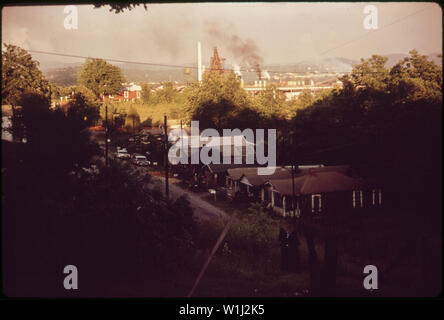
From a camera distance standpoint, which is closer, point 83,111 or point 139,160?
point 83,111

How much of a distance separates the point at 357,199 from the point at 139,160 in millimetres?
4389

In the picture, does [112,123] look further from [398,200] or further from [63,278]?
[398,200]

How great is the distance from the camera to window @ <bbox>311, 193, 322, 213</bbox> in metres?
7.25

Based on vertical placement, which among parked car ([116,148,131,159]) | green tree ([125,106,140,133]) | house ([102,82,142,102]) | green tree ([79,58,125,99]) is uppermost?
green tree ([79,58,125,99])

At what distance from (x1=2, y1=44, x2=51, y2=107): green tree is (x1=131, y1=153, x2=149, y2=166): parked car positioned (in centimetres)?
219

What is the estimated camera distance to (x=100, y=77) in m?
7.73

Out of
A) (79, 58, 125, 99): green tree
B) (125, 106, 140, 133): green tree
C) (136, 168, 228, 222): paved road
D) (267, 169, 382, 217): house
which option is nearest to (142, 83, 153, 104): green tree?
(125, 106, 140, 133): green tree

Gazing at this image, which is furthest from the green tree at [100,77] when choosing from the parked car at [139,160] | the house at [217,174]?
the house at [217,174]

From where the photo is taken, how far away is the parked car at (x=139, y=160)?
8.02 m

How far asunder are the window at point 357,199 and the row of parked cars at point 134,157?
4.02 m

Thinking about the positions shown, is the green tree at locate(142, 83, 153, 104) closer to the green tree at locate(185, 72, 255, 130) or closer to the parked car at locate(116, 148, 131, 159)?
the green tree at locate(185, 72, 255, 130)

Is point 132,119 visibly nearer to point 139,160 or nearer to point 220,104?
point 139,160

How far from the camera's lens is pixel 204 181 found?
8.38 meters

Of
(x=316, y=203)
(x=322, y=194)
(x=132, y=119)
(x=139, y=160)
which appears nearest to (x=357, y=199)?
(x=322, y=194)
